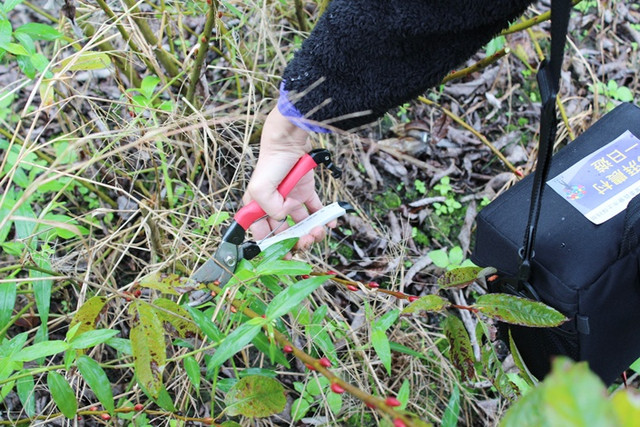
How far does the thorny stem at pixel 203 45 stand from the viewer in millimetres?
1707

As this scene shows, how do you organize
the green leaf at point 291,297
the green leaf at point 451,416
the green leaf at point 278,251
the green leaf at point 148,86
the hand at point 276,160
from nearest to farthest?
the green leaf at point 291,297, the green leaf at point 278,251, the green leaf at point 451,416, the hand at point 276,160, the green leaf at point 148,86

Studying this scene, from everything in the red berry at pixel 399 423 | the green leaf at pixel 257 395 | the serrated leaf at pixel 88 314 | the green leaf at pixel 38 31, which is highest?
the green leaf at pixel 38 31

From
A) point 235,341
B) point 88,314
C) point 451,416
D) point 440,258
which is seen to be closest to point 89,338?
point 88,314

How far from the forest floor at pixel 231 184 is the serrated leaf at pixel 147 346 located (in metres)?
0.11

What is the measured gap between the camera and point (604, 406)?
0.45 meters

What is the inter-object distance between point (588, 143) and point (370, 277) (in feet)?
3.25

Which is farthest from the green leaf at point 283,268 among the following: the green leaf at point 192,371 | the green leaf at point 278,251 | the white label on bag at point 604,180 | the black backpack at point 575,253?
Result: the white label on bag at point 604,180

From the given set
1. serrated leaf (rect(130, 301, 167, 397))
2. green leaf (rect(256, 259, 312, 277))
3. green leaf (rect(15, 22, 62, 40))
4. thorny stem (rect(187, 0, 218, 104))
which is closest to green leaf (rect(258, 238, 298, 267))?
green leaf (rect(256, 259, 312, 277))

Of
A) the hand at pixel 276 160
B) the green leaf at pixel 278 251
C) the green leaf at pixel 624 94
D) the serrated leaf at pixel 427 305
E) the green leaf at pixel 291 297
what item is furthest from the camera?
the green leaf at pixel 624 94

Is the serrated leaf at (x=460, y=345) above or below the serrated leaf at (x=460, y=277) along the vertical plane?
below

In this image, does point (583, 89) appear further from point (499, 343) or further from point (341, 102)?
point (341, 102)

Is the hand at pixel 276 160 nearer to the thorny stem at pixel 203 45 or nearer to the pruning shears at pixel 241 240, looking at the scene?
the pruning shears at pixel 241 240

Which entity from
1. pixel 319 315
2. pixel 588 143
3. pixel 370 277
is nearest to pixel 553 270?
pixel 588 143

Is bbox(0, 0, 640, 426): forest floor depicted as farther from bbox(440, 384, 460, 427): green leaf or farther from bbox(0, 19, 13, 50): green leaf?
bbox(0, 19, 13, 50): green leaf
